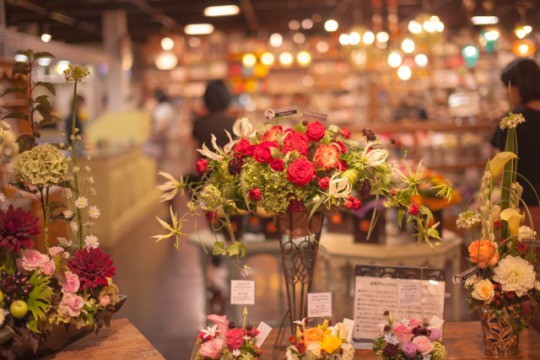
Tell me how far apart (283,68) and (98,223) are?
7.45m

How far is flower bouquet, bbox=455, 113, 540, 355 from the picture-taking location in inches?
93.0

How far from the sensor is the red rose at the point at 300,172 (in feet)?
7.32

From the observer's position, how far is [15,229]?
2271mm

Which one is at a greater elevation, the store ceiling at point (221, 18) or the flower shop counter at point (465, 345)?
the store ceiling at point (221, 18)

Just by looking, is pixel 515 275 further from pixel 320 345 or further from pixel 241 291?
pixel 241 291

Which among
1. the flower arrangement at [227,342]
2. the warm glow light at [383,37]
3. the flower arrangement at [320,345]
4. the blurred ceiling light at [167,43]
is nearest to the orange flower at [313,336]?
the flower arrangement at [320,345]

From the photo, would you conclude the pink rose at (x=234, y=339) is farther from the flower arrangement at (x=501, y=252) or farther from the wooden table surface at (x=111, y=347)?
the flower arrangement at (x=501, y=252)

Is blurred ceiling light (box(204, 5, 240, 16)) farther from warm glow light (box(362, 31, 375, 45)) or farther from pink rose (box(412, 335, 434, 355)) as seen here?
pink rose (box(412, 335, 434, 355))

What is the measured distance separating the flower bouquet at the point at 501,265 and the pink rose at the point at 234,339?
0.76 m

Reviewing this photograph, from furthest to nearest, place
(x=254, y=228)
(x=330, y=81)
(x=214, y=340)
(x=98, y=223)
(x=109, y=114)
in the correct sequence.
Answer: (x=330, y=81) < (x=109, y=114) < (x=98, y=223) < (x=254, y=228) < (x=214, y=340)

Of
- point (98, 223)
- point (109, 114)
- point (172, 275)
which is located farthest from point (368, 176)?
point (109, 114)

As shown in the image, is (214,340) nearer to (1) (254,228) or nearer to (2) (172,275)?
(1) (254,228)

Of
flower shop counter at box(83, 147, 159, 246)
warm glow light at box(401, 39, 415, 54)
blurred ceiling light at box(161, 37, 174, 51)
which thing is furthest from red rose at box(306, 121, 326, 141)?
blurred ceiling light at box(161, 37, 174, 51)

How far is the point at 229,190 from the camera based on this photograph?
7.89 feet
